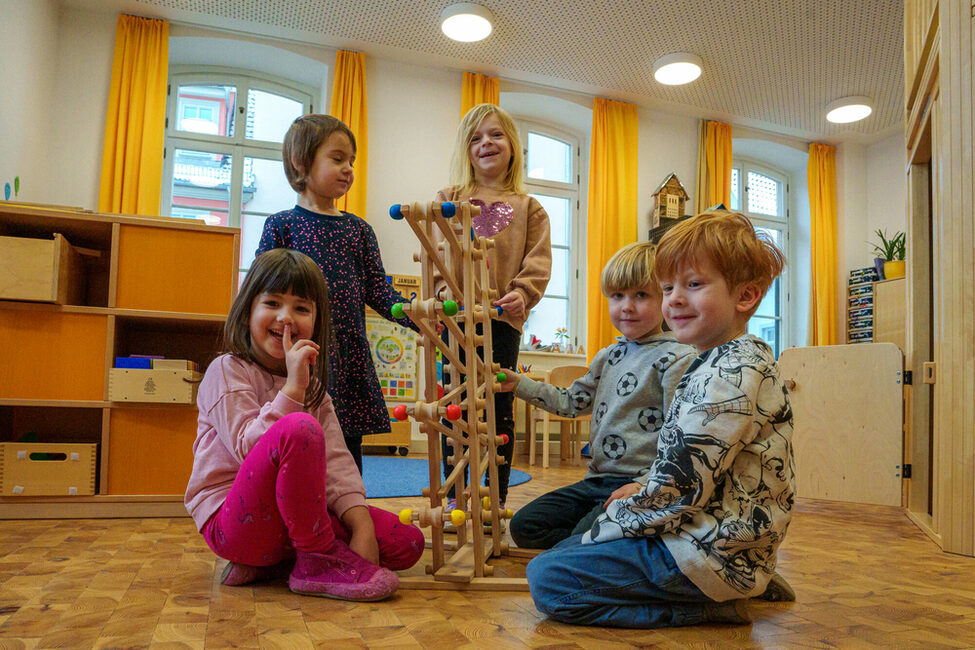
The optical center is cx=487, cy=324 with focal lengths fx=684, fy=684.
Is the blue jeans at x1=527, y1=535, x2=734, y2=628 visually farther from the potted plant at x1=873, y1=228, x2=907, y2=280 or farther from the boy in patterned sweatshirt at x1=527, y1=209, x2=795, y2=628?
the potted plant at x1=873, y1=228, x2=907, y2=280

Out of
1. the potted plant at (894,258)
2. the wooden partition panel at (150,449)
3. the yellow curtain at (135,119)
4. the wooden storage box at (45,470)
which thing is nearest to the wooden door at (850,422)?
the wooden partition panel at (150,449)

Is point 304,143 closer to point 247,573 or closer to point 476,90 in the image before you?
point 247,573

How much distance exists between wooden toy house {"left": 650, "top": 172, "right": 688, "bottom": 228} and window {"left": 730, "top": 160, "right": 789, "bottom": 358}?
3.48 ft

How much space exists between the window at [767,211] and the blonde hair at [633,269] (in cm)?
544

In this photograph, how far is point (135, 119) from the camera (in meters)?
4.48

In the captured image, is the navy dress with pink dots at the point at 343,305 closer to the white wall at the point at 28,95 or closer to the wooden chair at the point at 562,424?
the wooden chair at the point at 562,424

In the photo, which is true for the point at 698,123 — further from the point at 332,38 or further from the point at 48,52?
the point at 48,52

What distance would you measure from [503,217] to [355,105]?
11.4ft

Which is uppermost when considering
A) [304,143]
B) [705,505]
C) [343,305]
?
[304,143]

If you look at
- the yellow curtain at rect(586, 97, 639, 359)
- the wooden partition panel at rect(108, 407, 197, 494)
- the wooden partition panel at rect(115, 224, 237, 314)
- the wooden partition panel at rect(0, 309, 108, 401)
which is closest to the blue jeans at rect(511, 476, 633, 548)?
the wooden partition panel at rect(108, 407, 197, 494)

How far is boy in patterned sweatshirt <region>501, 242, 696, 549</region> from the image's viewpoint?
1.55m

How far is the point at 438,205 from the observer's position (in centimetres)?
116

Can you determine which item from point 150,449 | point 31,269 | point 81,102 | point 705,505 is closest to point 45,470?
point 150,449

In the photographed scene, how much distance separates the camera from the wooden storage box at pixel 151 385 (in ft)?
6.77
